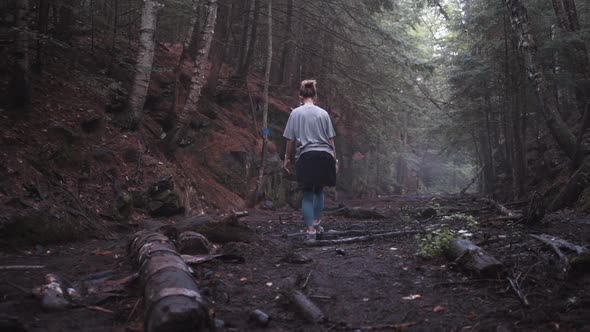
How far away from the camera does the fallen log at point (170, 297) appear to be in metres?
2.61

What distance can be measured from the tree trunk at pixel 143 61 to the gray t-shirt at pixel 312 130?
14.6 ft

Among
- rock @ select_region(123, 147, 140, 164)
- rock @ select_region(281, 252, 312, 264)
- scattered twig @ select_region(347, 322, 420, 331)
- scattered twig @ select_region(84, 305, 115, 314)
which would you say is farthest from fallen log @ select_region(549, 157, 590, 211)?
rock @ select_region(123, 147, 140, 164)

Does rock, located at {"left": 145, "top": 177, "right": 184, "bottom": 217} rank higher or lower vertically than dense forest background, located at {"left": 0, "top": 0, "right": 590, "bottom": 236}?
lower

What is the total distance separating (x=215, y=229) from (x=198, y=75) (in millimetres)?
5489

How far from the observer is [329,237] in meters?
7.02

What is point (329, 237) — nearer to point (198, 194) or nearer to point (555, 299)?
point (555, 299)

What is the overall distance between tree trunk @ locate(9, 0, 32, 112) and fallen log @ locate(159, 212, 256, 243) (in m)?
Answer: 3.69

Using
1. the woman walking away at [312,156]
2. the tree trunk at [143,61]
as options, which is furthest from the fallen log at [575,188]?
the tree trunk at [143,61]

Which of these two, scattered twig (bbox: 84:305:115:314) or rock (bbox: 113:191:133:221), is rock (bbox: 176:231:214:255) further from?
rock (bbox: 113:191:133:221)

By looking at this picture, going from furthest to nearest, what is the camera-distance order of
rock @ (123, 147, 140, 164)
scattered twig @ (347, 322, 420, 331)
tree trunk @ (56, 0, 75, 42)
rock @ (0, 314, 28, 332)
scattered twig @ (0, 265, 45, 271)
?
tree trunk @ (56, 0, 75, 42) → rock @ (123, 147, 140, 164) → scattered twig @ (0, 265, 45, 271) → scattered twig @ (347, 322, 420, 331) → rock @ (0, 314, 28, 332)

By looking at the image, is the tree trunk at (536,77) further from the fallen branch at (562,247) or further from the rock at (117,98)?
the rock at (117,98)

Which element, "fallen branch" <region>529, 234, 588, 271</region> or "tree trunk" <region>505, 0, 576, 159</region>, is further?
"tree trunk" <region>505, 0, 576, 159</region>

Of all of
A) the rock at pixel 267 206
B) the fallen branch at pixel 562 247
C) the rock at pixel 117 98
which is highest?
the rock at pixel 117 98

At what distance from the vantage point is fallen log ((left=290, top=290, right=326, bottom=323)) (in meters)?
3.15
